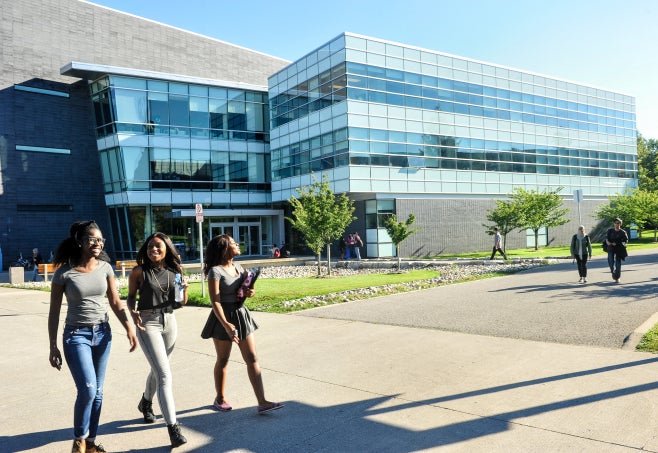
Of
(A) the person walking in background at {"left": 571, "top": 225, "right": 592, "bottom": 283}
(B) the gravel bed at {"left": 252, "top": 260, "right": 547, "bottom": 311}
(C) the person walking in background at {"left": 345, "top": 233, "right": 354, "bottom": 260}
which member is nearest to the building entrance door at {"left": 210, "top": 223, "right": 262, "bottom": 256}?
(C) the person walking in background at {"left": 345, "top": 233, "right": 354, "bottom": 260}

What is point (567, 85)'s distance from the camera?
40844 millimetres

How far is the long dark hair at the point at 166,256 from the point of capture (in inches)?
187

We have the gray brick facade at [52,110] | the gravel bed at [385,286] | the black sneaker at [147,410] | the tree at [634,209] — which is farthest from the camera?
the tree at [634,209]

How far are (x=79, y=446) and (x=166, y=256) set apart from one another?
1.69 m

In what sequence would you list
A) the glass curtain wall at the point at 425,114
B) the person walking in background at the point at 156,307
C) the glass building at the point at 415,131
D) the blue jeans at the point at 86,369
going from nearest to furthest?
1. the blue jeans at the point at 86,369
2. the person walking in background at the point at 156,307
3. the glass building at the point at 415,131
4. the glass curtain wall at the point at 425,114

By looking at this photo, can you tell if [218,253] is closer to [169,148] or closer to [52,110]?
[169,148]

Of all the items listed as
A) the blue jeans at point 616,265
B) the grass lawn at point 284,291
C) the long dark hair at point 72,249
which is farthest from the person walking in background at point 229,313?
the blue jeans at point 616,265

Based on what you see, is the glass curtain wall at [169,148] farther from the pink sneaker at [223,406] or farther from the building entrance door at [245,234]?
the pink sneaker at [223,406]

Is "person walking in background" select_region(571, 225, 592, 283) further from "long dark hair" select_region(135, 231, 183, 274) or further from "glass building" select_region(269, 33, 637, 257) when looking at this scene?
"glass building" select_region(269, 33, 637, 257)

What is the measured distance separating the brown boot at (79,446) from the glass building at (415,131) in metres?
25.4

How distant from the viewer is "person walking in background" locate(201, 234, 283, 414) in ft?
15.8

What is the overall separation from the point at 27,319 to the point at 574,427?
38.3ft

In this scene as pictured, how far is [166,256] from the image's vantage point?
4.86 m

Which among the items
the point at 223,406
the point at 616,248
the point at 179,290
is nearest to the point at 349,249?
the point at 616,248
